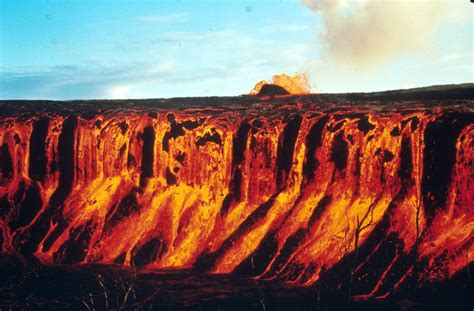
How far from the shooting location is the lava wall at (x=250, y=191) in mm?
7902

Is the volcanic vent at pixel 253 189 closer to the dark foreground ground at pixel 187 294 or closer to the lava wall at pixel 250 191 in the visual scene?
the lava wall at pixel 250 191

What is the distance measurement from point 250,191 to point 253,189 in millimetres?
62

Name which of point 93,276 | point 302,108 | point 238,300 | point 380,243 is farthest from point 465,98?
point 93,276

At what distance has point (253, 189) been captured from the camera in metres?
9.03

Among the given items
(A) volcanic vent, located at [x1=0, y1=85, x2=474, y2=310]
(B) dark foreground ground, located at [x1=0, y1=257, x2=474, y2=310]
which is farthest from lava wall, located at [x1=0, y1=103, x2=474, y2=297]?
(B) dark foreground ground, located at [x1=0, y1=257, x2=474, y2=310]

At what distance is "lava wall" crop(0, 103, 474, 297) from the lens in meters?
7.90

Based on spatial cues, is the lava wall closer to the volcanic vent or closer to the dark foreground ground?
the volcanic vent

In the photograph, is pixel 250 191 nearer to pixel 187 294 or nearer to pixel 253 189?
pixel 253 189

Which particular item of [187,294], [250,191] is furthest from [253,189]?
[187,294]

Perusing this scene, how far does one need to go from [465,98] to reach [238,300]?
6.14 m

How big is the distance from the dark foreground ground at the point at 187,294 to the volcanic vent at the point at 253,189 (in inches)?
8.7

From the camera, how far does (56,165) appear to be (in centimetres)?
1008

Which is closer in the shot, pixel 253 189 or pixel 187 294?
pixel 187 294

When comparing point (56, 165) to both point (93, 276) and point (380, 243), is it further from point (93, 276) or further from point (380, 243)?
point (380, 243)
